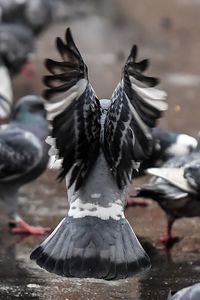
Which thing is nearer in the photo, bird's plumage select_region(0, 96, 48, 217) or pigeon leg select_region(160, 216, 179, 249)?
pigeon leg select_region(160, 216, 179, 249)

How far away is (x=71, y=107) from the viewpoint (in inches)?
174

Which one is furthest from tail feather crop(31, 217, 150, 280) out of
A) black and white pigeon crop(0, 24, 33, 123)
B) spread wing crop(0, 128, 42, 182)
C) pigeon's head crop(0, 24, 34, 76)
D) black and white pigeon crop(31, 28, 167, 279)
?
pigeon's head crop(0, 24, 34, 76)

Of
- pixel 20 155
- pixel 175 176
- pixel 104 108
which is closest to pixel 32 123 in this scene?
pixel 20 155

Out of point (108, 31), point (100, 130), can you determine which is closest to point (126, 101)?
point (100, 130)

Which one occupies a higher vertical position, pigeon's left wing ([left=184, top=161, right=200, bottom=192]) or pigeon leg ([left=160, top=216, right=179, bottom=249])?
pigeon's left wing ([left=184, top=161, right=200, bottom=192])

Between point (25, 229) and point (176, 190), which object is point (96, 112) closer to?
point (176, 190)

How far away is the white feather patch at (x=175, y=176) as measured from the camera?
6.22m

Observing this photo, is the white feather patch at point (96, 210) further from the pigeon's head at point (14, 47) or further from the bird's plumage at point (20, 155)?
the pigeon's head at point (14, 47)

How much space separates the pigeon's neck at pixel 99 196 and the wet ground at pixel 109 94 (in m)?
0.68

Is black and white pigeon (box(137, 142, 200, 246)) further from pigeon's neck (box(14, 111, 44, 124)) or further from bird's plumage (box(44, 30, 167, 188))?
bird's plumage (box(44, 30, 167, 188))

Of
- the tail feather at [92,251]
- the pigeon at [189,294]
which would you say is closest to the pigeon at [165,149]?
the tail feather at [92,251]

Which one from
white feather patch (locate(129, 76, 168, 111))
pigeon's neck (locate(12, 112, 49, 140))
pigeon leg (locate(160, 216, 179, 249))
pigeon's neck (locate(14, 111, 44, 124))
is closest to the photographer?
white feather patch (locate(129, 76, 168, 111))

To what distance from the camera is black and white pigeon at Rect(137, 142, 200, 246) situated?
6.22 metres

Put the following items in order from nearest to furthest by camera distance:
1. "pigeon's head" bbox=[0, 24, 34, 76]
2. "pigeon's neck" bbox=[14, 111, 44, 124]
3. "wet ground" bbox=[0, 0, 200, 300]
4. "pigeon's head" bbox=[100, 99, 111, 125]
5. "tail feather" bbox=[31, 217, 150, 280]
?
"tail feather" bbox=[31, 217, 150, 280] → "pigeon's head" bbox=[100, 99, 111, 125] → "wet ground" bbox=[0, 0, 200, 300] → "pigeon's neck" bbox=[14, 111, 44, 124] → "pigeon's head" bbox=[0, 24, 34, 76]
